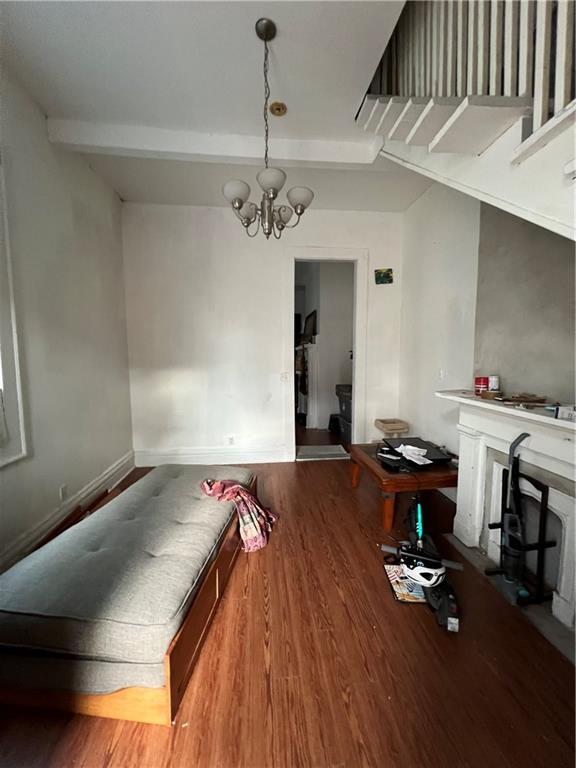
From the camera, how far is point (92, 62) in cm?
169

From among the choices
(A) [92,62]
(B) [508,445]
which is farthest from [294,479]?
(A) [92,62]

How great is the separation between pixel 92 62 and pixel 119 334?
6.88ft

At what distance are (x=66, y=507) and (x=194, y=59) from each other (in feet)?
9.68

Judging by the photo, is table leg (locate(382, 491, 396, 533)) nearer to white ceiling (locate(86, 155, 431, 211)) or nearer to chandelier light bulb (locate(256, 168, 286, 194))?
chandelier light bulb (locate(256, 168, 286, 194))

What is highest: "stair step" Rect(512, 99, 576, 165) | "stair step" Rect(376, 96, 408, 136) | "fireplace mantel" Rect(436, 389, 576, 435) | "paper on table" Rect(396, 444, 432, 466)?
"stair step" Rect(376, 96, 408, 136)

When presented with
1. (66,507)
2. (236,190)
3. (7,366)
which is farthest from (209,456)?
(236,190)

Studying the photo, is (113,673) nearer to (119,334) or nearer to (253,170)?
(119,334)

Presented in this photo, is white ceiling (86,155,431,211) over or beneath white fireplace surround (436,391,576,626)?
over

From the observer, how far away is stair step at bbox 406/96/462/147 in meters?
1.23

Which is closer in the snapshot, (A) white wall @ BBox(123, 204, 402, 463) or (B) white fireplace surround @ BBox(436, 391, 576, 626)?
(B) white fireplace surround @ BBox(436, 391, 576, 626)

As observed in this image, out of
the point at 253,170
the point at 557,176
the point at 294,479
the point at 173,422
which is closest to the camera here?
the point at 557,176

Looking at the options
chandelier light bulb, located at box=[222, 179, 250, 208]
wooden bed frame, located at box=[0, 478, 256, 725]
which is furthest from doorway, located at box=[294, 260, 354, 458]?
wooden bed frame, located at box=[0, 478, 256, 725]

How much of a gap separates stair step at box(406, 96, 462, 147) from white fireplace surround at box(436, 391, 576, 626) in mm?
1390

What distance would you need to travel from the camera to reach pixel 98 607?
41.6 inches
